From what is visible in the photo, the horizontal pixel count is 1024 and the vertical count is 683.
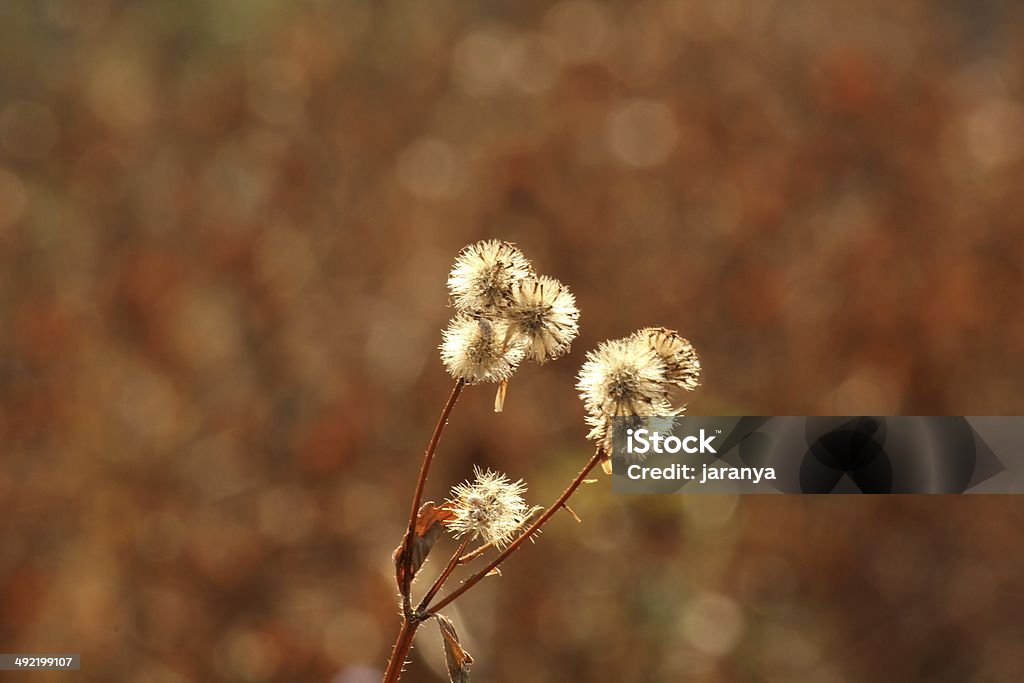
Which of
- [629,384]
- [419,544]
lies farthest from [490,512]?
[629,384]

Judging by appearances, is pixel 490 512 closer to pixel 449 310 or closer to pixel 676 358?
pixel 676 358

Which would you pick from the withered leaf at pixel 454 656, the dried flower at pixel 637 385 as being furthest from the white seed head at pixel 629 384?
the withered leaf at pixel 454 656

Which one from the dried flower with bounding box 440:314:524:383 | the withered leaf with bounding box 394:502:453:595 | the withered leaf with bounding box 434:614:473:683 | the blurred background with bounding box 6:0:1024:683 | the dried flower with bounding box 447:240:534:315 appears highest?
the blurred background with bounding box 6:0:1024:683

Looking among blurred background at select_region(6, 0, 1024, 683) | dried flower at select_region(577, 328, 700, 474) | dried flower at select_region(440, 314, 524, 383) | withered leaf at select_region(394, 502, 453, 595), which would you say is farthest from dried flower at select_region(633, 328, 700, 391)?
blurred background at select_region(6, 0, 1024, 683)

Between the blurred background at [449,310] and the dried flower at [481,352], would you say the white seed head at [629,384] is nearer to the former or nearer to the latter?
the dried flower at [481,352]

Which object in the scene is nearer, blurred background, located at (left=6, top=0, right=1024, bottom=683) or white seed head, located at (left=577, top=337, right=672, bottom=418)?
white seed head, located at (left=577, top=337, right=672, bottom=418)

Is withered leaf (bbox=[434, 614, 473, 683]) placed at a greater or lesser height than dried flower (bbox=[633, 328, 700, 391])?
lesser

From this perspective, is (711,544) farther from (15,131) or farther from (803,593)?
(15,131)

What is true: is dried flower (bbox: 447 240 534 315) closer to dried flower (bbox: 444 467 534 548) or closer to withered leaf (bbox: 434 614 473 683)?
dried flower (bbox: 444 467 534 548)

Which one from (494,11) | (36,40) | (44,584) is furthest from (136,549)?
(494,11)
